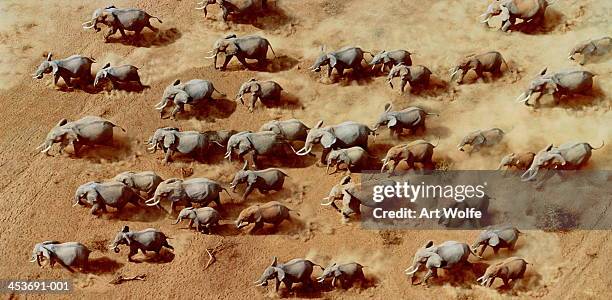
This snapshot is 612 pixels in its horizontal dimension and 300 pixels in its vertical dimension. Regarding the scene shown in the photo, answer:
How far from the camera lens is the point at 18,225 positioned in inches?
628

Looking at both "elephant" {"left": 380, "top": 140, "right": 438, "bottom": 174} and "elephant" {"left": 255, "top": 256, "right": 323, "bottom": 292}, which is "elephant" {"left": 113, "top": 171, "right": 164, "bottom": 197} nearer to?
"elephant" {"left": 255, "top": 256, "right": 323, "bottom": 292}

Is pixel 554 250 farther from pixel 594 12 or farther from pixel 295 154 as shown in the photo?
pixel 594 12

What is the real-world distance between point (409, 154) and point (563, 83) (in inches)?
178

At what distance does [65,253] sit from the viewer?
48.6 ft

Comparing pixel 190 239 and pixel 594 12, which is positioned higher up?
pixel 594 12

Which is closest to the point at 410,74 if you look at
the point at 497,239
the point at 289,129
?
the point at 289,129

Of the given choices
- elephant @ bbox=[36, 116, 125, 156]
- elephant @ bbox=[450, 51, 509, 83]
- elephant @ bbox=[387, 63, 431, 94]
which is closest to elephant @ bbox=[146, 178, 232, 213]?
elephant @ bbox=[36, 116, 125, 156]

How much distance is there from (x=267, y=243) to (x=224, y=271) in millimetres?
1099

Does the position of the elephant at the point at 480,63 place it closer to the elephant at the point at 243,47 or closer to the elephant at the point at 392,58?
the elephant at the point at 392,58

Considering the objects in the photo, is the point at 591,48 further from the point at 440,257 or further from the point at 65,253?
the point at 65,253

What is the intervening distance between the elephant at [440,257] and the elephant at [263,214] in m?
2.88

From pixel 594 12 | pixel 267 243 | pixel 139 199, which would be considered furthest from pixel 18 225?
pixel 594 12

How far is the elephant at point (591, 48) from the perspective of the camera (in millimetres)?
19453

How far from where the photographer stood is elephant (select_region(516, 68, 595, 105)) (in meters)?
18.1
